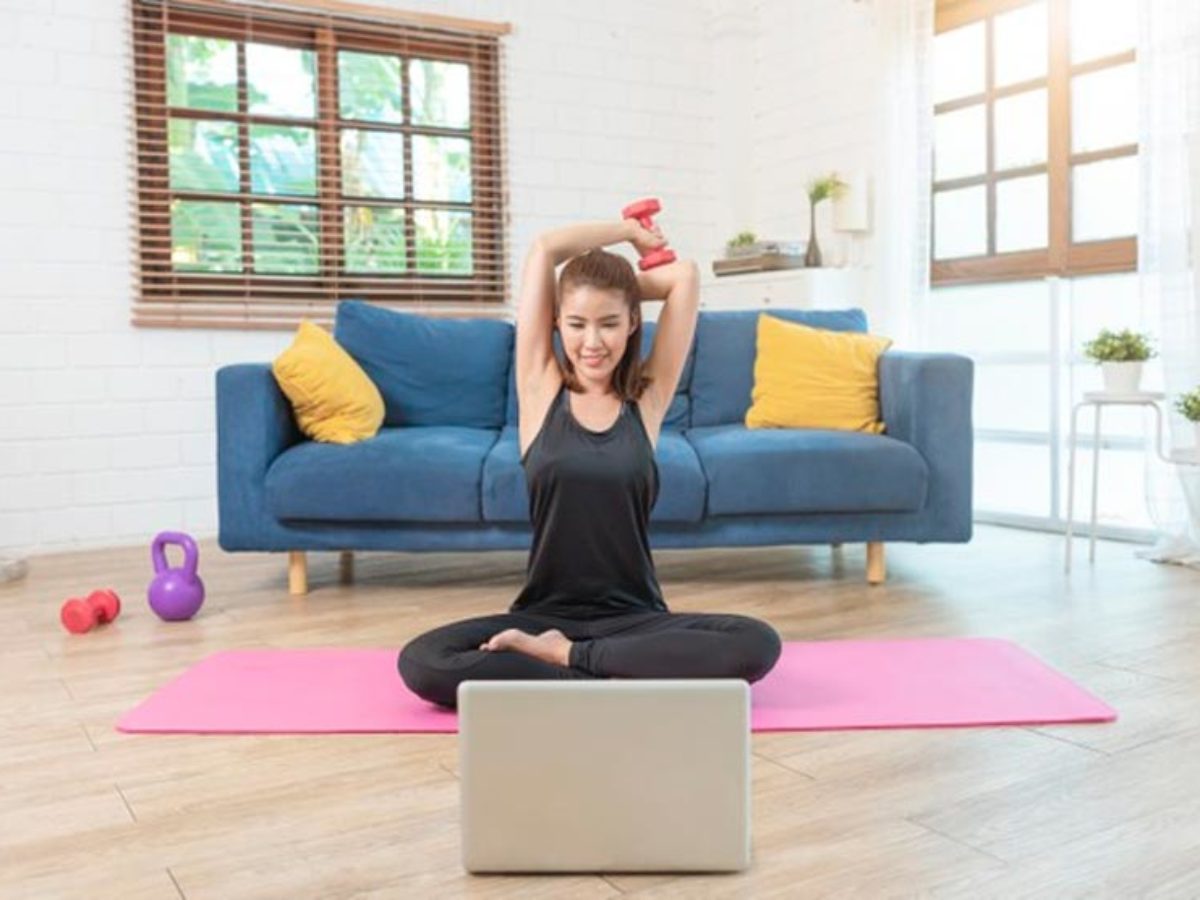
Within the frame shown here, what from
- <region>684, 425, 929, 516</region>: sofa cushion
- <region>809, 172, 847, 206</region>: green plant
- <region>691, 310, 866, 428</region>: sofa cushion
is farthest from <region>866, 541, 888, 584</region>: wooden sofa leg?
<region>809, 172, 847, 206</region>: green plant

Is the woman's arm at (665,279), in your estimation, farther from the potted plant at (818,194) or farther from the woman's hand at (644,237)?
the potted plant at (818,194)

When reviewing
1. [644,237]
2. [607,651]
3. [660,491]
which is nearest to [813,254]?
[660,491]

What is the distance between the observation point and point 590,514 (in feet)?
6.33

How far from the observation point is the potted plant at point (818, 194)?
16.0 ft

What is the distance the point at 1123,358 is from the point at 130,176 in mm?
3489

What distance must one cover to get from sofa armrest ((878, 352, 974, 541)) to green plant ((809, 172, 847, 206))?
5.63 ft

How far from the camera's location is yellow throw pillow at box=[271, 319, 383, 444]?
336 centimetres

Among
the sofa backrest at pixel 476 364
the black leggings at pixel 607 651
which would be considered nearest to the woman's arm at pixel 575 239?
the black leggings at pixel 607 651

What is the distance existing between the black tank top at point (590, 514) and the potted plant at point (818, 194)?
3119 millimetres

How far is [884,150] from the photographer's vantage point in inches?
184

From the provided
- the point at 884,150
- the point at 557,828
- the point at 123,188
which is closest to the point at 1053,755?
the point at 557,828

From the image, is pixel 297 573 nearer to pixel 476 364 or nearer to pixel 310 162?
pixel 476 364

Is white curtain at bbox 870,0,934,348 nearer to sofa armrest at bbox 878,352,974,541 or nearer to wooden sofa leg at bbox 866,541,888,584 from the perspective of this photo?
sofa armrest at bbox 878,352,974,541

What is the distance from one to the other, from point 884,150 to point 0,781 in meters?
3.90
